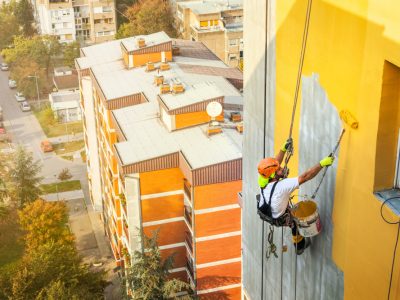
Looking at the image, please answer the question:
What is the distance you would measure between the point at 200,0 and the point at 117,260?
42928 millimetres

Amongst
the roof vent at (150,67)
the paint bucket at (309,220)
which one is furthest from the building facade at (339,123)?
the roof vent at (150,67)

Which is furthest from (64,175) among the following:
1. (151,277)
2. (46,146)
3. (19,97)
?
(151,277)

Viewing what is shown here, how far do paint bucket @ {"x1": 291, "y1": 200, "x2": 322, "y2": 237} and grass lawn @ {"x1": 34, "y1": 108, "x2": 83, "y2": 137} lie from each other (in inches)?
2040

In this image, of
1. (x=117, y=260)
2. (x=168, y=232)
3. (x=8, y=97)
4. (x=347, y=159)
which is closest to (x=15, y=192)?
(x=117, y=260)

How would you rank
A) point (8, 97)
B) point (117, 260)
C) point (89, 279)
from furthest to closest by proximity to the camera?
1. point (8, 97)
2. point (117, 260)
3. point (89, 279)

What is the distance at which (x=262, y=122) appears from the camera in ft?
36.1

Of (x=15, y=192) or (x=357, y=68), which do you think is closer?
(x=357, y=68)

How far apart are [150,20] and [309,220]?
64.9 m

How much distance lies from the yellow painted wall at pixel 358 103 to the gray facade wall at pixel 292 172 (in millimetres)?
266

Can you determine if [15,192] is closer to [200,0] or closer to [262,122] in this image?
[262,122]

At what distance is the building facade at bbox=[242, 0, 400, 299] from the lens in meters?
7.14

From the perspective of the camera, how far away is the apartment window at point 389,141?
6991mm

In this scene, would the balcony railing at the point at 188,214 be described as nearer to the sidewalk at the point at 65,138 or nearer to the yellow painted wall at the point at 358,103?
the yellow painted wall at the point at 358,103

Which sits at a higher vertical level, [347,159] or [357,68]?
[357,68]
